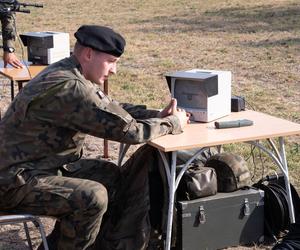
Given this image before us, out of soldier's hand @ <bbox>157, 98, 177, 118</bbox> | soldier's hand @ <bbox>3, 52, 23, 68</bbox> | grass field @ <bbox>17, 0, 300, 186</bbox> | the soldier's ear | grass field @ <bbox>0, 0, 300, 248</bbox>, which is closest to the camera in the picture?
the soldier's ear

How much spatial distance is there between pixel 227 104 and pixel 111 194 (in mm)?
949

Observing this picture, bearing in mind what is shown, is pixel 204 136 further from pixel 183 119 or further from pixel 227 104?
pixel 227 104

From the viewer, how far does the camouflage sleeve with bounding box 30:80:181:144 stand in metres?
3.40

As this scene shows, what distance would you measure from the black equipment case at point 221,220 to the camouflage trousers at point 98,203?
0.27 m

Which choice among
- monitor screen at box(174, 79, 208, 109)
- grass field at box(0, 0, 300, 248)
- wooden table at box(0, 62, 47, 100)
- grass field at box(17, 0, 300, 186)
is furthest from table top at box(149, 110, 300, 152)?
wooden table at box(0, 62, 47, 100)

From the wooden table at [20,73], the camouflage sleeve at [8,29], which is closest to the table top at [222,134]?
the wooden table at [20,73]

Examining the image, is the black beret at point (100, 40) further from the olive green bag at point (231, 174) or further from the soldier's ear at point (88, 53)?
the olive green bag at point (231, 174)

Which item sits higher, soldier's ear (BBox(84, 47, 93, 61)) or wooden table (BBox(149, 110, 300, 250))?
soldier's ear (BBox(84, 47, 93, 61))

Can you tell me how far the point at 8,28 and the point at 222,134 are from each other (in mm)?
2806

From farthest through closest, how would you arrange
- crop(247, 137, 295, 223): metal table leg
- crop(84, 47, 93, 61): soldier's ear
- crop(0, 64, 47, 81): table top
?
crop(0, 64, 47, 81): table top
crop(247, 137, 295, 223): metal table leg
crop(84, 47, 93, 61): soldier's ear

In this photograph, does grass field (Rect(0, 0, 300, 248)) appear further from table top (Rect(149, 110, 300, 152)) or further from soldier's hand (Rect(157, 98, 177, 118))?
soldier's hand (Rect(157, 98, 177, 118))

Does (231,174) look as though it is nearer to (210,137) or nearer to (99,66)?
(210,137)

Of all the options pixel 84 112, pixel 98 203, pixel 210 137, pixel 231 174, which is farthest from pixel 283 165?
pixel 84 112

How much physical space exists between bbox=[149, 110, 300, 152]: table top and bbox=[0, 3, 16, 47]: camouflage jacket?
242 centimetres
